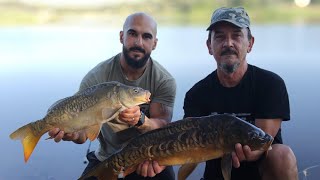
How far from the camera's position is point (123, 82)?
329 centimetres

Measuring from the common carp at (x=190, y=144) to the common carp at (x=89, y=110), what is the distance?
11.3 inches

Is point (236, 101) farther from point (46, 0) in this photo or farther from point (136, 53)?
point (46, 0)

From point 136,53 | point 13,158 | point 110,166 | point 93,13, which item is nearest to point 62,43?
point 93,13

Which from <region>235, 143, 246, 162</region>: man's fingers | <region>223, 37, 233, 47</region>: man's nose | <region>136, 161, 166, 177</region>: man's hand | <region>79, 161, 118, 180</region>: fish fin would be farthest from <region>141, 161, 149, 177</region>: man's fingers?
<region>223, 37, 233, 47</region>: man's nose

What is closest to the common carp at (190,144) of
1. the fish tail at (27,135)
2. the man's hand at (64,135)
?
the man's hand at (64,135)

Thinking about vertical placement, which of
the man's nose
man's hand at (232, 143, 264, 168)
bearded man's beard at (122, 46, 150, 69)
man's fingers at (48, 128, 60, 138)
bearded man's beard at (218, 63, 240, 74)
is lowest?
man's hand at (232, 143, 264, 168)

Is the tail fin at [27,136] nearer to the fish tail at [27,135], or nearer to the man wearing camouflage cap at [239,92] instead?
the fish tail at [27,135]

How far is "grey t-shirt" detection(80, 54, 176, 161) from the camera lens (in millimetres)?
3289

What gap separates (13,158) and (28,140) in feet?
7.28

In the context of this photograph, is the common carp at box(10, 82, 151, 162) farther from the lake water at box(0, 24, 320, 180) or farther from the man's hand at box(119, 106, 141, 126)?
the lake water at box(0, 24, 320, 180)

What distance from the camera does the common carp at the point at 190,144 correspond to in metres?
2.32

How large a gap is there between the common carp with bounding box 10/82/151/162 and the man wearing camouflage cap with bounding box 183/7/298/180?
46 cm

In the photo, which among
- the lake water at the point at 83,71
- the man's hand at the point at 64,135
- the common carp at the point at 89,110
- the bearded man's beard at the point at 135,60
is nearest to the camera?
the common carp at the point at 89,110

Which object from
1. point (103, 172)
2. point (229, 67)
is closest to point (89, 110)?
point (103, 172)
